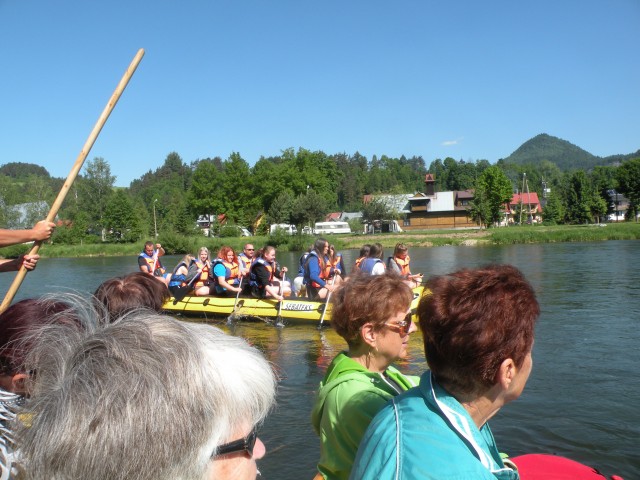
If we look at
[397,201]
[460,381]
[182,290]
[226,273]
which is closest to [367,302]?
[460,381]

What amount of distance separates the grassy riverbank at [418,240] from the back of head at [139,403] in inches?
1512

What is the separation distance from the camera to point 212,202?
221 ft

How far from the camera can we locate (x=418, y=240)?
1858 inches

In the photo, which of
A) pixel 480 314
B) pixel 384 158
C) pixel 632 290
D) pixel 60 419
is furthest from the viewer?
A: pixel 384 158

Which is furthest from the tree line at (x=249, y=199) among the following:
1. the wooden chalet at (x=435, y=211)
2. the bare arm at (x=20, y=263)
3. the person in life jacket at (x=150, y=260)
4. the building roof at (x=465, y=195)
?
the bare arm at (x=20, y=263)

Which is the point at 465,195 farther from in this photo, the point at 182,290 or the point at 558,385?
the point at 558,385

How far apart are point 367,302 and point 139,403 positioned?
5.58ft

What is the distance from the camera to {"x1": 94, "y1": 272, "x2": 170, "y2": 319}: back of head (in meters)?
2.86

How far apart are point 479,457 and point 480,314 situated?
1.36ft

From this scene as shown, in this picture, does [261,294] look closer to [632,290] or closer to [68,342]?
[632,290]

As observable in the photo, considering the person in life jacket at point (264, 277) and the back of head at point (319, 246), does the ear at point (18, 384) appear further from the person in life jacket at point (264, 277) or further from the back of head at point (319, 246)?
the person in life jacket at point (264, 277)

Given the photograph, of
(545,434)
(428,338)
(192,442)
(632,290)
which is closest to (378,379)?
(428,338)

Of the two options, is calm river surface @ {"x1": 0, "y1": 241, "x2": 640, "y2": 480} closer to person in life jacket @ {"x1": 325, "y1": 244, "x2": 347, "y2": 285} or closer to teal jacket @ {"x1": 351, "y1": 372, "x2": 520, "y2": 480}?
person in life jacket @ {"x1": 325, "y1": 244, "x2": 347, "y2": 285}

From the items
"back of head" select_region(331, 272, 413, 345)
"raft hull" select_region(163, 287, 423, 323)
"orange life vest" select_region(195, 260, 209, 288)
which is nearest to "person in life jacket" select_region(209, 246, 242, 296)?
"raft hull" select_region(163, 287, 423, 323)
